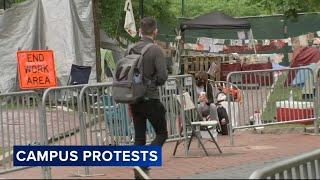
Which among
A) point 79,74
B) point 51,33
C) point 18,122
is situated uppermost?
point 51,33

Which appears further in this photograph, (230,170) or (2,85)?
(2,85)

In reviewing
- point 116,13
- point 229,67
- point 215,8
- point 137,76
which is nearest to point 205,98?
point 137,76

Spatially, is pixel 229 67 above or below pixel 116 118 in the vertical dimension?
above

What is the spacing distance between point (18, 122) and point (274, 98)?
18.7 feet

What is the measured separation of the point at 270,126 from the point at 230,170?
17.2ft

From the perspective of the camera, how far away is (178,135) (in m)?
13.3

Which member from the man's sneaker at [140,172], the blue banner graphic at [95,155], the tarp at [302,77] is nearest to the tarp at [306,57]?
the tarp at [302,77]

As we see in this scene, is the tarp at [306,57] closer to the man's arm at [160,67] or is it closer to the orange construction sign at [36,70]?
the orange construction sign at [36,70]

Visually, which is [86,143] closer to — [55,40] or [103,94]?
[103,94]

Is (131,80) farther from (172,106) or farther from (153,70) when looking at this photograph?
(172,106)

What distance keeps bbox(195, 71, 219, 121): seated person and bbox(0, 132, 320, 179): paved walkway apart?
0.53 m

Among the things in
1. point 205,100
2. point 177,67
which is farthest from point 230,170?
point 177,67

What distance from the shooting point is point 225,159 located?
12.9 m

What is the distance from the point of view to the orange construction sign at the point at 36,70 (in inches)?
762
